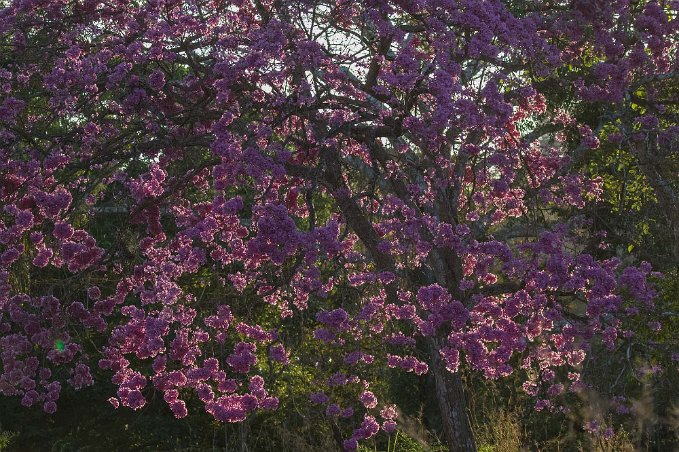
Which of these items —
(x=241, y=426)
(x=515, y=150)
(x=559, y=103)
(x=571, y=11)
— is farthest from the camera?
(x=559, y=103)

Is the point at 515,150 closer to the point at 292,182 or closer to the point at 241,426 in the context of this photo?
the point at 292,182

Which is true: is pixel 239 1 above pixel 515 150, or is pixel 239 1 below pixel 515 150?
above

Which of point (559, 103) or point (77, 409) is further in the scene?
point (559, 103)

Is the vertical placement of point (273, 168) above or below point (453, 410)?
above

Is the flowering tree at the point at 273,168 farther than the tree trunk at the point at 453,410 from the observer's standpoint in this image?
No

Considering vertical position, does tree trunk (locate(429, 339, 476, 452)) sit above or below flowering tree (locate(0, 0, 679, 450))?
below

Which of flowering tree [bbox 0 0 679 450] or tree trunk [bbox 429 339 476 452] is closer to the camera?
flowering tree [bbox 0 0 679 450]

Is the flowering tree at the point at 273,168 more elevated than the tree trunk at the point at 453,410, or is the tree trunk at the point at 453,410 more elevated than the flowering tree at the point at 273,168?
the flowering tree at the point at 273,168

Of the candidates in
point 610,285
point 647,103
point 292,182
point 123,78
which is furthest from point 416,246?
point 647,103

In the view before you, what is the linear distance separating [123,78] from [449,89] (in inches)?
87.9

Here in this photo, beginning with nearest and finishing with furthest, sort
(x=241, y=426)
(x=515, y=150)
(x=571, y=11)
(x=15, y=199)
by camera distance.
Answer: (x=15, y=199) → (x=515, y=150) → (x=571, y=11) → (x=241, y=426)

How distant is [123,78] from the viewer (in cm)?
557

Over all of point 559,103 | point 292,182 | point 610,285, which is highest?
point 559,103

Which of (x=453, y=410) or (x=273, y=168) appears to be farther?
(x=453, y=410)
